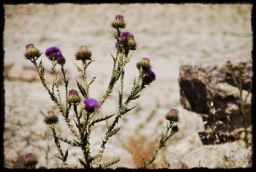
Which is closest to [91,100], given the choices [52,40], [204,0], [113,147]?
[204,0]

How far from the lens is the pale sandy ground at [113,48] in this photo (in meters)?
5.66

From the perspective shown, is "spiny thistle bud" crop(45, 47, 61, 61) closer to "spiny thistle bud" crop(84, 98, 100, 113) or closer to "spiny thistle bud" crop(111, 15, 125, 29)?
"spiny thistle bud" crop(111, 15, 125, 29)

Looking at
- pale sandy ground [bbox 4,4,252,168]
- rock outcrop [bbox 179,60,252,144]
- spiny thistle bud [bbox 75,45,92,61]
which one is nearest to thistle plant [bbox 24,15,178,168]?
spiny thistle bud [bbox 75,45,92,61]

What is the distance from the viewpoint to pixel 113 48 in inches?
609

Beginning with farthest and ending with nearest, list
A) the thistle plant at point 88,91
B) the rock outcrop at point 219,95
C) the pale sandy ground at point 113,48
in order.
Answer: the pale sandy ground at point 113,48, the rock outcrop at point 219,95, the thistle plant at point 88,91

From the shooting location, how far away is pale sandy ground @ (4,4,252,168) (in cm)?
566

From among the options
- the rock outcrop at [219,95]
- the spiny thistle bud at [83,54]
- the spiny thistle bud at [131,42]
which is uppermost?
the spiny thistle bud at [131,42]

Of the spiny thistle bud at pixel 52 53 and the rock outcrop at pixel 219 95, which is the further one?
the rock outcrop at pixel 219 95

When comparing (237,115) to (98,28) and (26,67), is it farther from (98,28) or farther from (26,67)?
(98,28)

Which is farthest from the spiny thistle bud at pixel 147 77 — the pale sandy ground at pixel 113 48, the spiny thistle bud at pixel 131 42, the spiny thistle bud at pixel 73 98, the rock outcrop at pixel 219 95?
the rock outcrop at pixel 219 95

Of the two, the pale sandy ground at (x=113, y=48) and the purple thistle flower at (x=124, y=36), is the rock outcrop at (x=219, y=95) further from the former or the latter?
the purple thistle flower at (x=124, y=36)

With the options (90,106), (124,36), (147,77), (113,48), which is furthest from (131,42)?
(113,48)

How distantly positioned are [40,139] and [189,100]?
2.82m

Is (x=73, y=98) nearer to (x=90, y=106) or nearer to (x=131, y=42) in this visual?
(x=90, y=106)
